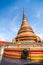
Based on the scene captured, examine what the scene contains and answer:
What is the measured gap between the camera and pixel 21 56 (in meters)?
15.2

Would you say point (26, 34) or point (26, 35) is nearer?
point (26, 35)

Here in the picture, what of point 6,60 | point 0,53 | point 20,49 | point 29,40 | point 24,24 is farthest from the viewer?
point 24,24

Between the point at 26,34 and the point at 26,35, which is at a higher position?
the point at 26,34

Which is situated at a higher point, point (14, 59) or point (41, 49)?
point (41, 49)

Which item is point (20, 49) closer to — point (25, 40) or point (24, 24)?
point (25, 40)

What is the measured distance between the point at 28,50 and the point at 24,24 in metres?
17.9

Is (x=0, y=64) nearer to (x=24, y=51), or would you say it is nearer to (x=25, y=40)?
(x=24, y=51)

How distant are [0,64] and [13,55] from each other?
452 cm

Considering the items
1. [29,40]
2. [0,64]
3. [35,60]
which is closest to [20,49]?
[35,60]

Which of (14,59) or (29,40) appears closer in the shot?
(14,59)

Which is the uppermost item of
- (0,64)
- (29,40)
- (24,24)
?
(24,24)

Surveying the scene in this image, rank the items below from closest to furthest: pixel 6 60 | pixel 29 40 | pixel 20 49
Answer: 1. pixel 20 49
2. pixel 6 60
3. pixel 29 40

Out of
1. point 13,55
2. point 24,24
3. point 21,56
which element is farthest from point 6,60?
point 24,24

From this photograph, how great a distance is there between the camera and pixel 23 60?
591 inches
